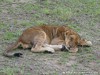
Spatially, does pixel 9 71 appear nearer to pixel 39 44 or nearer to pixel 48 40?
pixel 39 44

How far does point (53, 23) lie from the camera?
38.3 ft

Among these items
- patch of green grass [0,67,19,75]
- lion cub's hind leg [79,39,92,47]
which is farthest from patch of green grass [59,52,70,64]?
patch of green grass [0,67,19,75]

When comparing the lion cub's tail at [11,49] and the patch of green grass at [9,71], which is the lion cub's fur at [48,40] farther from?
the patch of green grass at [9,71]

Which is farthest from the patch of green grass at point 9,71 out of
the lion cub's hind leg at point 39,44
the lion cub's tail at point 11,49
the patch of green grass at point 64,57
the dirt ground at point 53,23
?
the lion cub's hind leg at point 39,44

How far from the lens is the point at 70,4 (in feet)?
45.2

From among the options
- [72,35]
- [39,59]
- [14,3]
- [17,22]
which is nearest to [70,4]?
[14,3]

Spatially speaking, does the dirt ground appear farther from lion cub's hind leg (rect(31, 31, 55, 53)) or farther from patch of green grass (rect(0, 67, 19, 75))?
lion cub's hind leg (rect(31, 31, 55, 53))

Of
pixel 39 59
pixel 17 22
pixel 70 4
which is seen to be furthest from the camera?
pixel 70 4

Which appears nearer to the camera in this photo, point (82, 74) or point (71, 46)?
point (82, 74)

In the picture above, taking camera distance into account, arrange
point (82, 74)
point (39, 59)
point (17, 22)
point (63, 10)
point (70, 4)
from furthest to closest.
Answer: point (70, 4) < point (63, 10) < point (17, 22) < point (39, 59) < point (82, 74)

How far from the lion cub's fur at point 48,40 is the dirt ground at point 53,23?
154 millimetres

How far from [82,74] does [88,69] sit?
0.37m

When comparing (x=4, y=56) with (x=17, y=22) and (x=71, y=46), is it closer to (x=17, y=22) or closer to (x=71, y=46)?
(x=71, y=46)

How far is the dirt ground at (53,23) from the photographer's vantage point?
7.96 m
